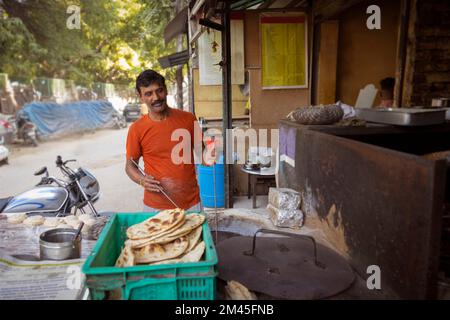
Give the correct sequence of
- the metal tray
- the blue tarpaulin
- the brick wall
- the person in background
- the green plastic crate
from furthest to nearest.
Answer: the blue tarpaulin < the person in background < the brick wall < the metal tray < the green plastic crate

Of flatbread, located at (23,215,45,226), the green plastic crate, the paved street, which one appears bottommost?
the paved street

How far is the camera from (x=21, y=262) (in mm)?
2211

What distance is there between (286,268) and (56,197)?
3.31 m

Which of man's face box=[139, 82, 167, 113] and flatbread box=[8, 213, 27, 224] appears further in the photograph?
man's face box=[139, 82, 167, 113]

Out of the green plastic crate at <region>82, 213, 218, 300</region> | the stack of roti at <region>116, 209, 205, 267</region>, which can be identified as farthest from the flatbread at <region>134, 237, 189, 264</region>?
the green plastic crate at <region>82, 213, 218, 300</region>

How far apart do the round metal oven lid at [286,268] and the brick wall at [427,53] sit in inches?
102

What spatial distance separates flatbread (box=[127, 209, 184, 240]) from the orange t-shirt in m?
1.22

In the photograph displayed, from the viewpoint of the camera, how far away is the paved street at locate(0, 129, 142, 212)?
7.27m

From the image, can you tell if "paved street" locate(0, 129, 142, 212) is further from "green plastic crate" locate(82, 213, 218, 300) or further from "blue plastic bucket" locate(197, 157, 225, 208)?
"green plastic crate" locate(82, 213, 218, 300)

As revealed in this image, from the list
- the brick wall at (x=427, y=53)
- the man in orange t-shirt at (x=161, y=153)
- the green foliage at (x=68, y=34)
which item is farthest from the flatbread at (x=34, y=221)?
the green foliage at (x=68, y=34)

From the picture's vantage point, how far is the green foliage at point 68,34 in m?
14.1

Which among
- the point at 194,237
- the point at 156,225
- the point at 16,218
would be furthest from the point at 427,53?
the point at 16,218

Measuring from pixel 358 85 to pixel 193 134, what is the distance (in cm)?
358
